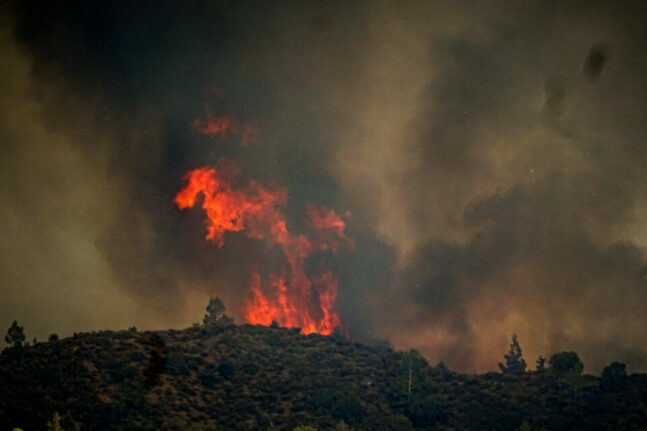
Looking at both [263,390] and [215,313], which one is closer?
[263,390]

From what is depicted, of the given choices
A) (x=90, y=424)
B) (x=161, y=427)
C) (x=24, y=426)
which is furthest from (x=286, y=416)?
(x=24, y=426)

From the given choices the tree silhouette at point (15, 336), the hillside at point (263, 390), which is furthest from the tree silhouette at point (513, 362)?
the tree silhouette at point (15, 336)

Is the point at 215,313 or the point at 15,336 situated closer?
the point at 15,336

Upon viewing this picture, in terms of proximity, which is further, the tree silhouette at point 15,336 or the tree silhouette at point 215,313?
the tree silhouette at point 215,313

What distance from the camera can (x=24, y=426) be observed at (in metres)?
91.2

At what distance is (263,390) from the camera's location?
128 m

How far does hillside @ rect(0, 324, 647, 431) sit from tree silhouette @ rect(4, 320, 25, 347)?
16.0ft

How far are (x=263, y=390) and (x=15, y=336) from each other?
50.1 meters

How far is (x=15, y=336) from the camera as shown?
434 ft

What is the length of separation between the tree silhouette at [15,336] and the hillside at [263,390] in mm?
4863

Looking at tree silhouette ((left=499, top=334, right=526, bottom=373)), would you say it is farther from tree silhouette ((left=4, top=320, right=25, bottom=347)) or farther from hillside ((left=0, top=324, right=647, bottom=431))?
tree silhouette ((left=4, top=320, right=25, bottom=347))

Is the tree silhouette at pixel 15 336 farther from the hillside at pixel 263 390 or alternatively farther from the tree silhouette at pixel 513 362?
the tree silhouette at pixel 513 362

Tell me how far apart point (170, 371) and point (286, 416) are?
2525cm

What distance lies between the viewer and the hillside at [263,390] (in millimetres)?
106938
